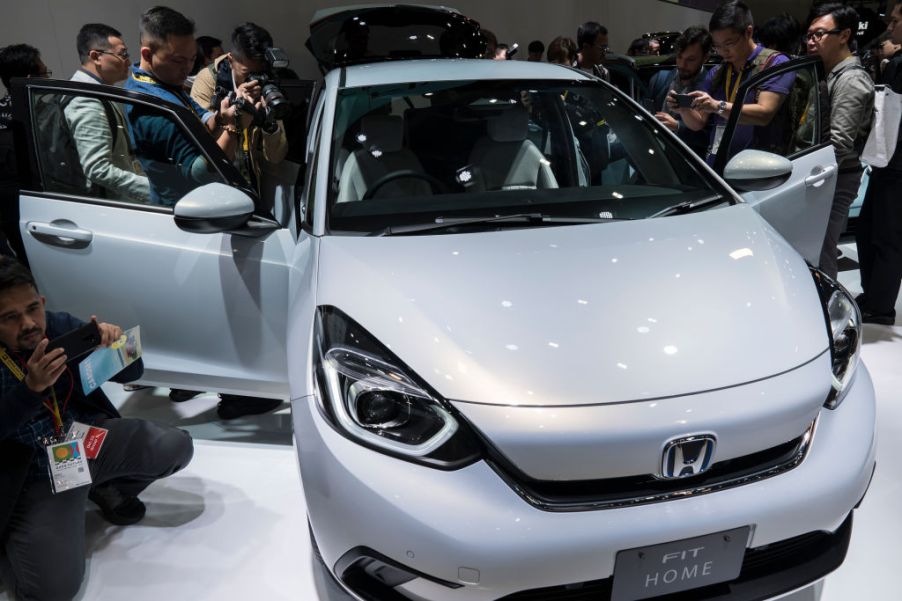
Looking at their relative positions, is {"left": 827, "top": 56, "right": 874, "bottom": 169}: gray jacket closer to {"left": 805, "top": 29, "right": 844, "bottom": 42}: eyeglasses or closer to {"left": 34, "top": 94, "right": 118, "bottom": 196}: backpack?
{"left": 805, "top": 29, "right": 844, "bottom": 42}: eyeglasses

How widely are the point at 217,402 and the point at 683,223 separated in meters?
1.86

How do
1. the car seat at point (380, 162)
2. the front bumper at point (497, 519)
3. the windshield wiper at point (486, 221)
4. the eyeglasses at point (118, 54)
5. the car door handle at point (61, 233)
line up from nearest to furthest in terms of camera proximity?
the front bumper at point (497, 519) → the windshield wiper at point (486, 221) → the car seat at point (380, 162) → the car door handle at point (61, 233) → the eyeglasses at point (118, 54)

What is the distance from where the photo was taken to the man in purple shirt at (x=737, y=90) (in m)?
2.48

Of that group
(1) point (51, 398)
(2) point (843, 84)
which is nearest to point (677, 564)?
(1) point (51, 398)

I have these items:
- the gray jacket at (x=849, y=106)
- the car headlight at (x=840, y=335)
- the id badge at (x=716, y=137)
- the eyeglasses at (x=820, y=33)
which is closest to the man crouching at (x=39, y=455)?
the car headlight at (x=840, y=335)

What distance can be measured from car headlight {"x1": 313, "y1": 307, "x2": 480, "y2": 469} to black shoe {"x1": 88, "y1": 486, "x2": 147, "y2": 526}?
42.4 inches

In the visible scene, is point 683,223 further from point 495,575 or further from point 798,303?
point 495,575

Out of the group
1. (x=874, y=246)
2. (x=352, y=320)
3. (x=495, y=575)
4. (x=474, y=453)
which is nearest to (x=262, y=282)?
(x=352, y=320)

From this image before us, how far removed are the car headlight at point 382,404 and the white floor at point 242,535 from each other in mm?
666

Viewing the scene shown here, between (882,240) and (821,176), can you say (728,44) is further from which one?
(882,240)

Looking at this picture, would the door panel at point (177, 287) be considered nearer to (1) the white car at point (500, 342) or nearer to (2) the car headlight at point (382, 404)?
(1) the white car at point (500, 342)

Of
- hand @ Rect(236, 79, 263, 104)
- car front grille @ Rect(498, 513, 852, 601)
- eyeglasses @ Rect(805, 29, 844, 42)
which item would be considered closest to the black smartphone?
hand @ Rect(236, 79, 263, 104)

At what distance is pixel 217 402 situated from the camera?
2570 mm

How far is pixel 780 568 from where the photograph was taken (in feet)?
3.90
